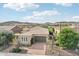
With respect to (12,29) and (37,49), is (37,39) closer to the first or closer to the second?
(37,49)

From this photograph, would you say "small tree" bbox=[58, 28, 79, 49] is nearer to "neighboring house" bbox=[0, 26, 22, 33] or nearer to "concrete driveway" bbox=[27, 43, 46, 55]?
"concrete driveway" bbox=[27, 43, 46, 55]

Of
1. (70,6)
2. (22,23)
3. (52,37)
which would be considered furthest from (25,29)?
(70,6)

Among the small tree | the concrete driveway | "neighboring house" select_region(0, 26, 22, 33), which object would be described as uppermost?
"neighboring house" select_region(0, 26, 22, 33)

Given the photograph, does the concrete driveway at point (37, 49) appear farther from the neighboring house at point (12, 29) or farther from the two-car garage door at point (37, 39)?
the neighboring house at point (12, 29)

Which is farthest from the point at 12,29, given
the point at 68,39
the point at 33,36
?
the point at 68,39

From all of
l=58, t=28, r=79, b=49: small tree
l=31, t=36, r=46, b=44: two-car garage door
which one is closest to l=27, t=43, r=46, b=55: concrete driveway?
l=31, t=36, r=46, b=44: two-car garage door

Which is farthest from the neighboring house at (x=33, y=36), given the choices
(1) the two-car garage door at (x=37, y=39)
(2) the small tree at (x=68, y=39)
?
(2) the small tree at (x=68, y=39)

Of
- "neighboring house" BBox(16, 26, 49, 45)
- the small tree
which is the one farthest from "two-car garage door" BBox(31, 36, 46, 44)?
the small tree

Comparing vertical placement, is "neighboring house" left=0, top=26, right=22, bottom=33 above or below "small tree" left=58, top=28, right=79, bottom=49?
above
